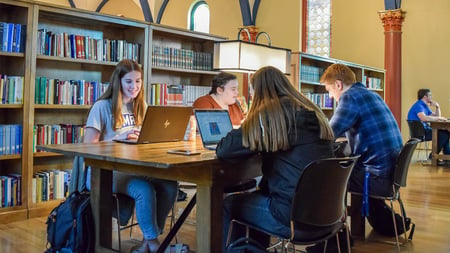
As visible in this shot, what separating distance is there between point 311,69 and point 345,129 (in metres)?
4.02

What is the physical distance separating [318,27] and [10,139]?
26.9 feet

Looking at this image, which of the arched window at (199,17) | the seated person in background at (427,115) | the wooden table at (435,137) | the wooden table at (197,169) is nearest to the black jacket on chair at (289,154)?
the wooden table at (197,169)

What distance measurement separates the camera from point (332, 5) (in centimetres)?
1031

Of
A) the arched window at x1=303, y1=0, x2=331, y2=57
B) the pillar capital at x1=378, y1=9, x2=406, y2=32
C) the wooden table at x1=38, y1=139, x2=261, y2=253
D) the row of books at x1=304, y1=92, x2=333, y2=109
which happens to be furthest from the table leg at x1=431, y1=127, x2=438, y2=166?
the wooden table at x1=38, y1=139, x2=261, y2=253

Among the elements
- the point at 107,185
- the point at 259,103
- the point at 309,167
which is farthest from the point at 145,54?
the point at 309,167

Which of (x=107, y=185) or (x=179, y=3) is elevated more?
(x=179, y=3)

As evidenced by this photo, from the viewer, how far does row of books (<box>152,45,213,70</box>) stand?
4828 millimetres

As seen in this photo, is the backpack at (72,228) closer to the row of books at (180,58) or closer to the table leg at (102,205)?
the table leg at (102,205)

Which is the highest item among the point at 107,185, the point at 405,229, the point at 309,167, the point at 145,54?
the point at 145,54

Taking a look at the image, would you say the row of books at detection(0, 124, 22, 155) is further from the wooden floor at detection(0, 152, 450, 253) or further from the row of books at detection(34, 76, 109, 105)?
the wooden floor at detection(0, 152, 450, 253)

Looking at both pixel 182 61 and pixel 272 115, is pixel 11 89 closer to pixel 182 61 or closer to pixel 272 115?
pixel 182 61

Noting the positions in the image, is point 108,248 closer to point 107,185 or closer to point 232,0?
point 107,185

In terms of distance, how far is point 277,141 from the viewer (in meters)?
2.02

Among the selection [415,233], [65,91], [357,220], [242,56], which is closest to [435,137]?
[415,233]
